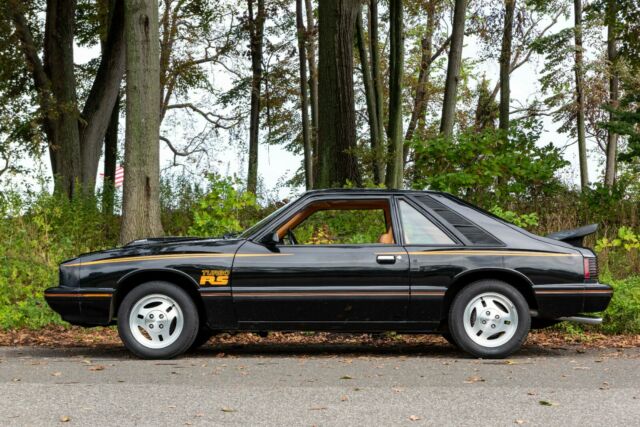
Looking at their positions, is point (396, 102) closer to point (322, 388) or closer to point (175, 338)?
point (175, 338)

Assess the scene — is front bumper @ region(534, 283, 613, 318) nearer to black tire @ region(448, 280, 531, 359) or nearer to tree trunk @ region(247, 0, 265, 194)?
black tire @ region(448, 280, 531, 359)

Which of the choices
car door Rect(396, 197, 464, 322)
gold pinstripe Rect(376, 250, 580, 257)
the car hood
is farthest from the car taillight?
the car hood

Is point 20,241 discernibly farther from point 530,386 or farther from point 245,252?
point 530,386

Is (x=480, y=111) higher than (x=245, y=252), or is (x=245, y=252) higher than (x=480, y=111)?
(x=480, y=111)

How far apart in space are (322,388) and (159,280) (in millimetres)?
2403

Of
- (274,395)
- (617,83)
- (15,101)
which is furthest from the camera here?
(617,83)

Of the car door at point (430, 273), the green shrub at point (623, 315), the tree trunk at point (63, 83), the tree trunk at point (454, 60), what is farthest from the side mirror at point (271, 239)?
the tree trunk at point (63, 83)

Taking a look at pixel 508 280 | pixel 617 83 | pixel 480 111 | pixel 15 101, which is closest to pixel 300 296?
pixel 508 280

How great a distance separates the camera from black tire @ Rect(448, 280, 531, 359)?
8.46 metres

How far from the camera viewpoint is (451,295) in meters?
8.63

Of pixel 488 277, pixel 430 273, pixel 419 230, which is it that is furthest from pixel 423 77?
pixel 430 273

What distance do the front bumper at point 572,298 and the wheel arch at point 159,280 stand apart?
127 inches

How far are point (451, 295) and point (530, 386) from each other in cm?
168

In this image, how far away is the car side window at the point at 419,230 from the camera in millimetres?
8703
